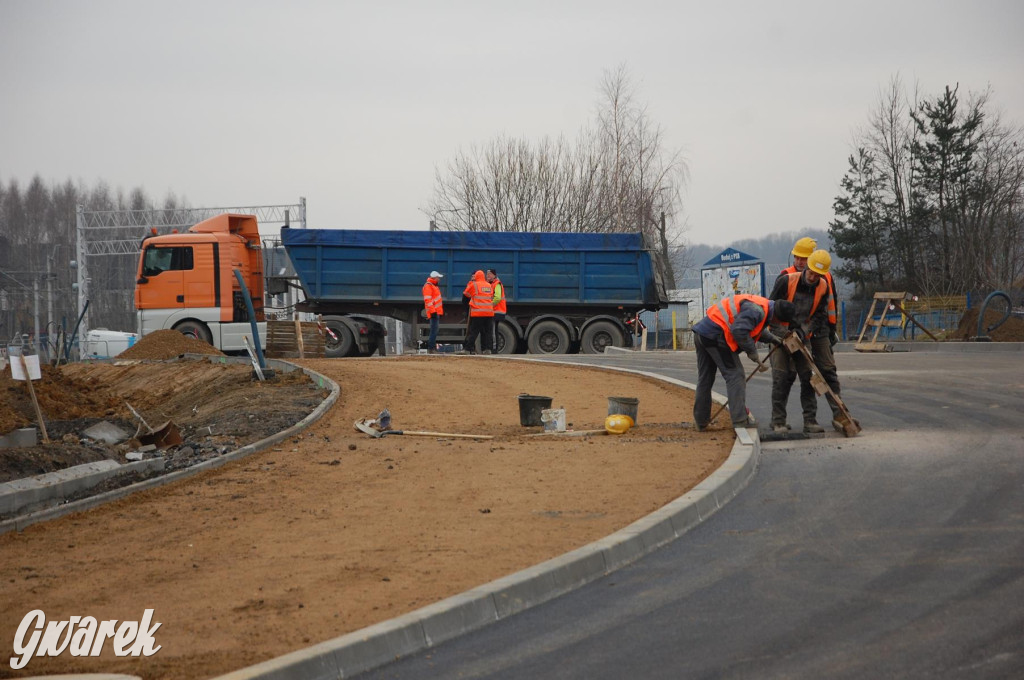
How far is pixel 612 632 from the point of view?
5.10m

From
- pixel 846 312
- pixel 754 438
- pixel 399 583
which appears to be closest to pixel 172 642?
pixel 399 583

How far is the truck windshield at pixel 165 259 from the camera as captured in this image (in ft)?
79.4

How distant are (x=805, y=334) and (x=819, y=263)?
760mm

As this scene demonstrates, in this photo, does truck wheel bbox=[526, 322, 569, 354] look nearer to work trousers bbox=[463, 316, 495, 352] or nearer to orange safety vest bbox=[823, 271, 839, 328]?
work trousers bbox=[463, 316, 495, 352]

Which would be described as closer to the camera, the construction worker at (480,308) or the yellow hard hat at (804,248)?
the yellow hard hat at (804,248)

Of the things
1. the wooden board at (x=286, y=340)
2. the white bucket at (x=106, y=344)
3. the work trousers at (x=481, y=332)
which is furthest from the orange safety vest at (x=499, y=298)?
the white bucket at (x=106, y=344)

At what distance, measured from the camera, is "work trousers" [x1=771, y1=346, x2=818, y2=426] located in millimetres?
11500

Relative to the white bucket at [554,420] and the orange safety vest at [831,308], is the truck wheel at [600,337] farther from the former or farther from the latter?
the orange safety vest at [831,308]

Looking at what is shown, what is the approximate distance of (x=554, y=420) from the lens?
11906 millimetres

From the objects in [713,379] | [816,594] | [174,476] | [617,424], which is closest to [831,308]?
[713,379]

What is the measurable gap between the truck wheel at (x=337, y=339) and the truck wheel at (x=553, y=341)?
437 centimetres

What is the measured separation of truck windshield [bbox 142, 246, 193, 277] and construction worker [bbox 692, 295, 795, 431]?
15.7 m

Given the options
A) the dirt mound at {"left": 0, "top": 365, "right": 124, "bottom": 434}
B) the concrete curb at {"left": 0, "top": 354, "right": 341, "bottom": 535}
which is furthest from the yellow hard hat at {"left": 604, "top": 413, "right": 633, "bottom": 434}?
the dirt mound at {"left": 0, "top": 365, "right": 124, "bottom": 434}

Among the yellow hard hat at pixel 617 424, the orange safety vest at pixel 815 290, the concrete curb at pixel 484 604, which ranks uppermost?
the orange safety vest at pixel 815 290
